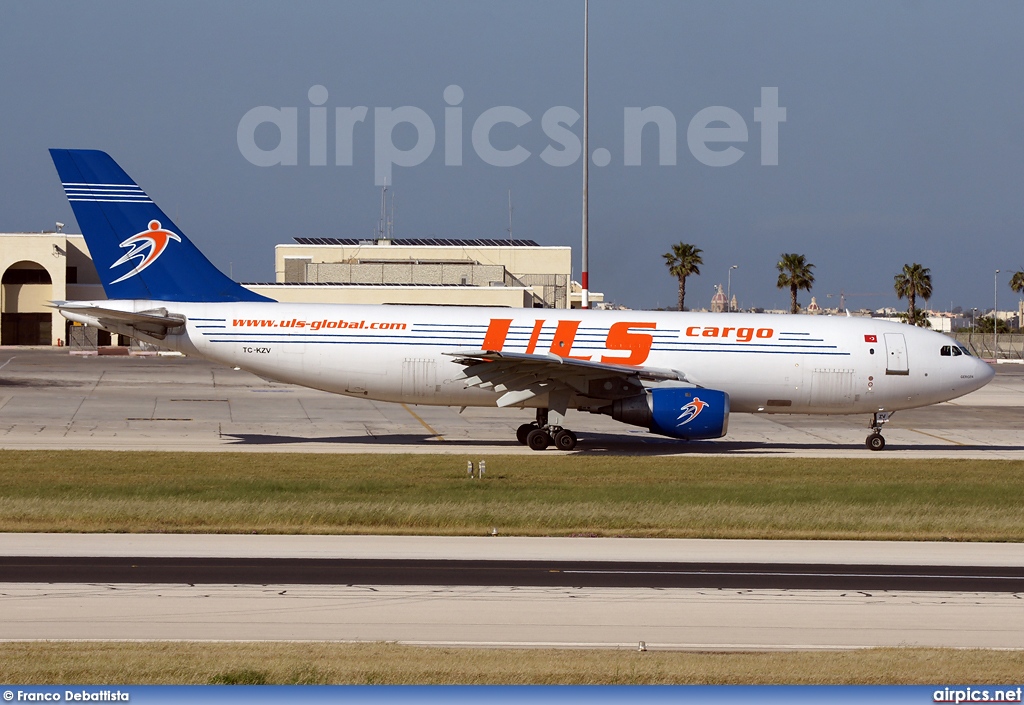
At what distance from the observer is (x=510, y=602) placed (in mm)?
14547

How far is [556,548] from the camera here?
1866cm

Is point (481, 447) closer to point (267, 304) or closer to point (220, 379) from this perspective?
point (267, 304)

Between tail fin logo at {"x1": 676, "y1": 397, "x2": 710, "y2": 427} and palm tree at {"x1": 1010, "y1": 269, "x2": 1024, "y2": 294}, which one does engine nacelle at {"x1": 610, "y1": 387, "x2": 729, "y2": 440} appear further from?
palm tree at {"x1": 1010, "y1": 269, "x2": 1024, "y2": 294}

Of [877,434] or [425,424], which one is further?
[425,424]

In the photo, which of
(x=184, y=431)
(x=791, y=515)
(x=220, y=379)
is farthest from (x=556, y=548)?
(x=220, y=379)

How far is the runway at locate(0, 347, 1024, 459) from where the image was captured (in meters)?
33.0

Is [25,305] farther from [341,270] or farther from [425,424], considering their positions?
[425,424]

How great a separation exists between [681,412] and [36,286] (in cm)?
7974

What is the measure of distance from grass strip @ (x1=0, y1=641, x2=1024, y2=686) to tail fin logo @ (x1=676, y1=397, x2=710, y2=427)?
733 inches

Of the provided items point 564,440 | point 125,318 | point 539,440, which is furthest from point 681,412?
point 125,318

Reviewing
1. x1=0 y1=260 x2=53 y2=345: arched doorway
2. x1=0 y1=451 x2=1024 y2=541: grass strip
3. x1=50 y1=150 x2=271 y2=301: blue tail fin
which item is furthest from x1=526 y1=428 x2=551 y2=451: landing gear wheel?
x1=0 y1=260 x2=53 y2=345: arched doorway

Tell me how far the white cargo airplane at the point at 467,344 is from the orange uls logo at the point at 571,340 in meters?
0.03

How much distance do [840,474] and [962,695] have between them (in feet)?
67.4

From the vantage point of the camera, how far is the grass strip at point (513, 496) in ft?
67.3
